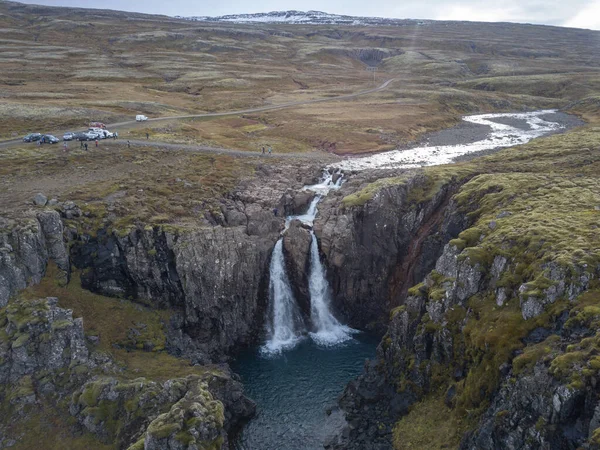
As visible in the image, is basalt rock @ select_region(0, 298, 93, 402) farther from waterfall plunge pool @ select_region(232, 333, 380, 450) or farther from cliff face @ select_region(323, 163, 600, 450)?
cliff face @ select_region(323, 163, 600, 450)

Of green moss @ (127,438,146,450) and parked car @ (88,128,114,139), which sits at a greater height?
parked car @ (88,128,114,139)

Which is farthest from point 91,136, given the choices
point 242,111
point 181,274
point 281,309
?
point 242,111

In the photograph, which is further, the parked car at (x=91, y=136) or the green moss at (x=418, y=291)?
the parked car at (x=91, y=136)

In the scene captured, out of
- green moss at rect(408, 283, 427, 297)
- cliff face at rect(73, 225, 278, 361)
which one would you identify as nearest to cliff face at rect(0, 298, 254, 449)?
cliff face at rect(73, 225, 278, 361)

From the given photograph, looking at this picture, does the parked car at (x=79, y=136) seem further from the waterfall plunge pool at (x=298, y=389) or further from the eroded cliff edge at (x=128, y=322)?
the waterfall plunge pool at (x=298, y=389)

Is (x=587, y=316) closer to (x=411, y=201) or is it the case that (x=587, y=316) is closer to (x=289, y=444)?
(x=289, y=444)

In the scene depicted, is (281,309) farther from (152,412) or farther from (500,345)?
(500,345)

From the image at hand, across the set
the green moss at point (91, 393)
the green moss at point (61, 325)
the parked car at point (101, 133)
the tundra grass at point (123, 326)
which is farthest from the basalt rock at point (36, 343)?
the parked car at point (101, 133)

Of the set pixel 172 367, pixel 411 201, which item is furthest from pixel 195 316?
pixel 411 201
